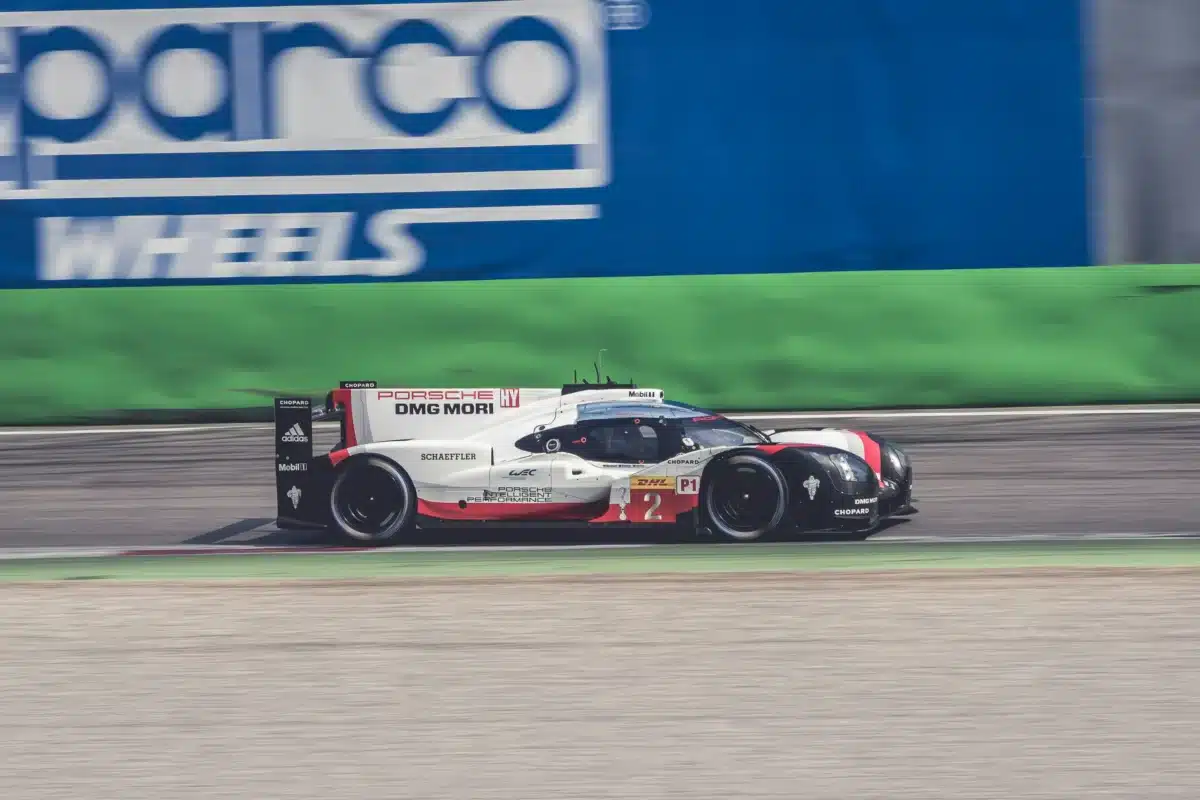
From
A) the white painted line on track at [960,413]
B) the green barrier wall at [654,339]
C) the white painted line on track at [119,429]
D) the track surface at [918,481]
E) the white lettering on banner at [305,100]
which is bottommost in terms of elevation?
the track surface at [918,481]

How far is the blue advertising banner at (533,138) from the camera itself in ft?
40.0

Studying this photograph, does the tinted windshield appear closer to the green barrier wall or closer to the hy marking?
the hy marking

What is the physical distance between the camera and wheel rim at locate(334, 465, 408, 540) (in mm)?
9008

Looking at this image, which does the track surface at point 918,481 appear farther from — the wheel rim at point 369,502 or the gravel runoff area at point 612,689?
the gravel runoff area at point 612,689

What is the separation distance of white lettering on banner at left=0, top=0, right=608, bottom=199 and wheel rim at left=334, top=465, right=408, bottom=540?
13.1ft

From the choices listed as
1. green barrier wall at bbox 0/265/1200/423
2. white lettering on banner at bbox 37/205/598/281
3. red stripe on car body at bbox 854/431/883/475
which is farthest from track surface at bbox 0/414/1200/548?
white lettering on banner at bbox 37/205/598/281

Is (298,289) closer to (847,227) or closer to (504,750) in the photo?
(847,227)

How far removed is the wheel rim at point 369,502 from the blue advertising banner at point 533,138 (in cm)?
358

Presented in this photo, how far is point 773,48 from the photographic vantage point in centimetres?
1228

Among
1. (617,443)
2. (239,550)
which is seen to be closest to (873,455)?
(617,443)

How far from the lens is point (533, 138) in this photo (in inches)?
490

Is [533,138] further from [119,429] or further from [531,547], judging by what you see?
[531,547]

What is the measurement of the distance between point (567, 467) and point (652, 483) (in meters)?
0.48

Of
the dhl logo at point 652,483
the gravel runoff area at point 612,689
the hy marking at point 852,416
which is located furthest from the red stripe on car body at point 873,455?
the hy marking at point 852,416
